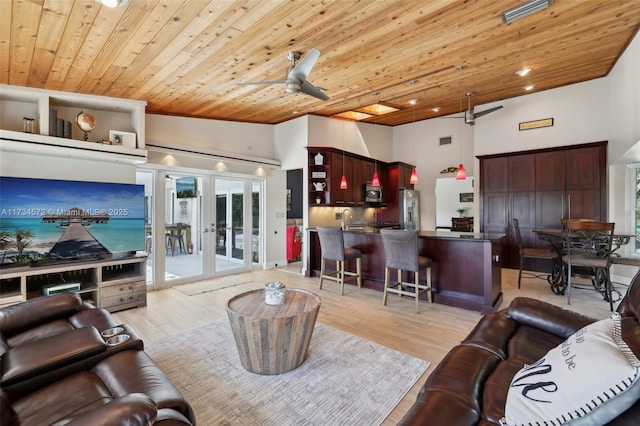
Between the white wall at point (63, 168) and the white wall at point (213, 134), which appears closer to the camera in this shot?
the white wall at point (63, 168)

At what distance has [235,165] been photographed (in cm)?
583

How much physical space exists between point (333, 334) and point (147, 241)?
3.49m

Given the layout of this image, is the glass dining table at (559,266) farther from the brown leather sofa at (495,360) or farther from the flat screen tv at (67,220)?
the flat screen tv at (67,220)

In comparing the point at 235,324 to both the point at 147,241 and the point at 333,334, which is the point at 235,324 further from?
the point at 147,241

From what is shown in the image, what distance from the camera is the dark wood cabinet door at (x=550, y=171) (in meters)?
5.63

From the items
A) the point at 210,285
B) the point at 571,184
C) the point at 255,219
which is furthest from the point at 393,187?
the point at 210,285

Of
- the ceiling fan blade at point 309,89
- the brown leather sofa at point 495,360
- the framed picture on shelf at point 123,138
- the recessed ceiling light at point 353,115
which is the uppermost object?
the recessed ceiling light at point 353,115

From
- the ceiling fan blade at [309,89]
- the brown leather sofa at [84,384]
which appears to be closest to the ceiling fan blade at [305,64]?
the ceiling fan blade at [309,89]

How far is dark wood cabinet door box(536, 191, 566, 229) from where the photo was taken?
18.5ft

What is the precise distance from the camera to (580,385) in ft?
3.13

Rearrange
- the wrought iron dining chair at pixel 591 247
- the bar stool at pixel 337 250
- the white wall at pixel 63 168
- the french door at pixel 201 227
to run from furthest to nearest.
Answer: the french door at pixel 201 227
the bar stool at pixel 337 250
the wrought iron dining chair at pixel 591 247
the white wall at pixel 63 168

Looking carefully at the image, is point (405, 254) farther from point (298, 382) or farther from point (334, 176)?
point (334, 176)

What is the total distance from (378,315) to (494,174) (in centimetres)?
455

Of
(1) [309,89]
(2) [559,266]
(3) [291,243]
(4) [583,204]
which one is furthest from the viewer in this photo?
(3) [291,243]
